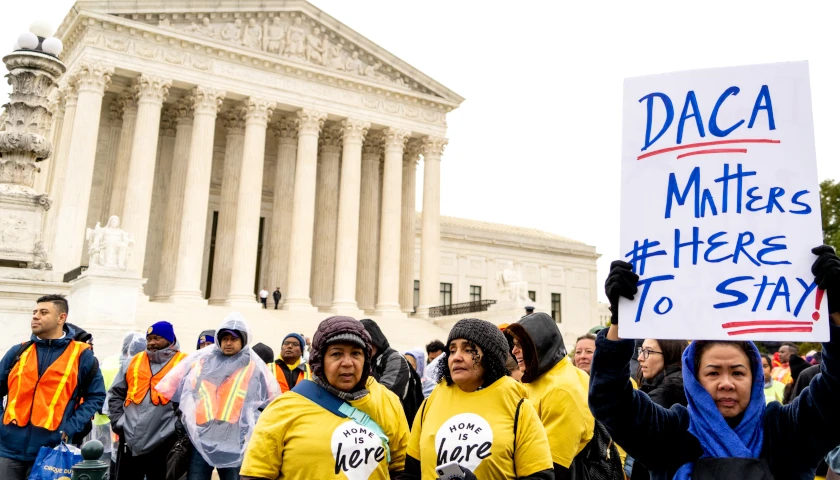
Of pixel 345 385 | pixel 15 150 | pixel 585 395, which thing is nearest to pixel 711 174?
pixel 585 395

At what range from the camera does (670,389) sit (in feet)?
14.1

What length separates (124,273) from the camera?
21.4 metres

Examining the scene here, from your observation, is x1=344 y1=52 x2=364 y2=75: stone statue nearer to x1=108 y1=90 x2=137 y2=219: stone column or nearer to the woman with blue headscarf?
x1=108 y1=90 x2=137 y2=219: stone column

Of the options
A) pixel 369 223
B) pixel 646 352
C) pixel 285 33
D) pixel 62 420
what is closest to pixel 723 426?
pixel 646 352

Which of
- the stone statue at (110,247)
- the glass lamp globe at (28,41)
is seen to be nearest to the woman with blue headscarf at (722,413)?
the glass lamp globe at (28,41)

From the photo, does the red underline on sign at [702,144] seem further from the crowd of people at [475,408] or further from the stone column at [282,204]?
the stone column at [282,204]

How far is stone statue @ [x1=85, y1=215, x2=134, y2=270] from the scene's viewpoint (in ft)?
70.9

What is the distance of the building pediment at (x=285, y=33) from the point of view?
3106 cm

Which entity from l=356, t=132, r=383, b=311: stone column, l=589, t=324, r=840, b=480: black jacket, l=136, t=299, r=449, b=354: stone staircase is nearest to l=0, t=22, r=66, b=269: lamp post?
l=589, t=324, r=840, b=480: black jacket

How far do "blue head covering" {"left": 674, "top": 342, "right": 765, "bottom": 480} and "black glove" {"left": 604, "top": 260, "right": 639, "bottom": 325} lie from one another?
466mm

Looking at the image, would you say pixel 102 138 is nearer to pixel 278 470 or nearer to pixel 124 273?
pixel 124 273

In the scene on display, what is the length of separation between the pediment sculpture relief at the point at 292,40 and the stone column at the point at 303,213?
10.7 feet

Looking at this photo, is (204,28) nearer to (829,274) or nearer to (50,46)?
(50,46)

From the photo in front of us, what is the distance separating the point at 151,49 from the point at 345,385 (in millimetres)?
30958
